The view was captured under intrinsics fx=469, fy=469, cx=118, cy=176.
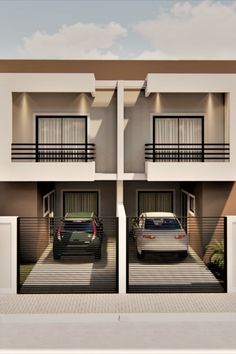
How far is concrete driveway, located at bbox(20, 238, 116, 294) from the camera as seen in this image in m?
13.1

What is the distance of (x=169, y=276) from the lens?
13656mm

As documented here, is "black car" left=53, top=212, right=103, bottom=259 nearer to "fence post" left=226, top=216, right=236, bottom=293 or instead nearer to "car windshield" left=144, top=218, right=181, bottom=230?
"car windshield" left=144, top=218, right=181, bottom=230

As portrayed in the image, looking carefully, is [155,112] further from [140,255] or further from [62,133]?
[140,255]

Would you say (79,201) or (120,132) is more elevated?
(120,132)

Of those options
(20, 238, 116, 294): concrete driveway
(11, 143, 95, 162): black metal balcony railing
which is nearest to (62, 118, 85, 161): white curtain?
(11, 143, 95, 162): black metal balcony railing

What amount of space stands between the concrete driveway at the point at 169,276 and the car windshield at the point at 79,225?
5.02 ft

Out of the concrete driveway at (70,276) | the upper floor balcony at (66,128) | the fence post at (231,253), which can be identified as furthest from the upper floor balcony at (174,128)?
the fence post at (231,253)

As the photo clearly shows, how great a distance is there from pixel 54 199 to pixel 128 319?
11.1 metres

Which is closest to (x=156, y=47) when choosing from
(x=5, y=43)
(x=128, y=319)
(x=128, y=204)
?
(x=5, y=43)

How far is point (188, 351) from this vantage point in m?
9.55

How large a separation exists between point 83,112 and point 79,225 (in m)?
4.84

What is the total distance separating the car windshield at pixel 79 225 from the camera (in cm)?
1508

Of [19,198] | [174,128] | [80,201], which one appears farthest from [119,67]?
[19,198]

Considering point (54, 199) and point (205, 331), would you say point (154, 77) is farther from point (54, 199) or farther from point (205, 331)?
point (205, 331)
